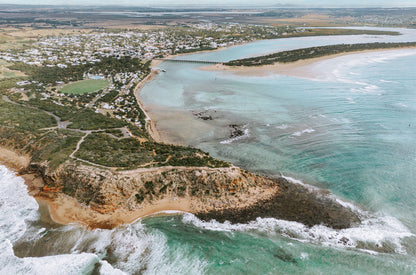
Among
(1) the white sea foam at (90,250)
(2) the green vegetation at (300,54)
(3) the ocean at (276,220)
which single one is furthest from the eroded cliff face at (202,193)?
(2) the green vegetation at (300,54)

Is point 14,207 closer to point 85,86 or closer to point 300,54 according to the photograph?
point 85,86

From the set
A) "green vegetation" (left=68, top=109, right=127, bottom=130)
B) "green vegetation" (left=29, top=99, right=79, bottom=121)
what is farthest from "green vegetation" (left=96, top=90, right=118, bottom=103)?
"green vegetation" (left=68, top=109, right=127, bottom=130)

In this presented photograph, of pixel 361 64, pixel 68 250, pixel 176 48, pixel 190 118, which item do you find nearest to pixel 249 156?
pixel 190 118

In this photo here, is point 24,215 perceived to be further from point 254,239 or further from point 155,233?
point 254,239

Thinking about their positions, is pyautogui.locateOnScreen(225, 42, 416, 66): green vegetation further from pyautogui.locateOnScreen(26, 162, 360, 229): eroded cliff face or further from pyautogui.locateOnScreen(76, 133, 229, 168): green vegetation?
pyautogui.locateOnScreen(26, 162, 360, 229): eroded cliff face

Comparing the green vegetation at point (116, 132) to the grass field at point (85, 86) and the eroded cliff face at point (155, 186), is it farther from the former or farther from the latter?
the grass field at point (85, 86)

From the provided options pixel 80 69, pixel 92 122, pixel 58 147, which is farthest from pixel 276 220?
pixel 80 69
